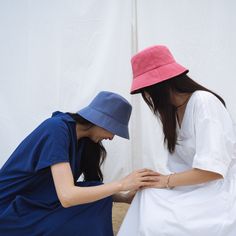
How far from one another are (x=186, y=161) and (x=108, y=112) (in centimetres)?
33

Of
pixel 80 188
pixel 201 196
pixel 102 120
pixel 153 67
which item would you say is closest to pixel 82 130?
pixel 102 120

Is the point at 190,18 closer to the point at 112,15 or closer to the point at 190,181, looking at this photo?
the point at 112,15

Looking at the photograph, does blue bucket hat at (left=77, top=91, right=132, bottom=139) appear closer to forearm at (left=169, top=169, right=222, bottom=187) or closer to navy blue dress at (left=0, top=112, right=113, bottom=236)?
navy blue dress at (left=0, top=112, right=113, bottom=236)

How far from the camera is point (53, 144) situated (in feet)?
3.27

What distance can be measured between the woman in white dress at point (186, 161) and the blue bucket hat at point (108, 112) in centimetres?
11

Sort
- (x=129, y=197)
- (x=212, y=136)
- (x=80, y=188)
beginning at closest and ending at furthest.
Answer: (x=212, y=136), (x=80, y=188), (x=129, y=197)

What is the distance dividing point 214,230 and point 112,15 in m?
1.31

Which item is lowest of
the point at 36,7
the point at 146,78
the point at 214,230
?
the point at 214,230

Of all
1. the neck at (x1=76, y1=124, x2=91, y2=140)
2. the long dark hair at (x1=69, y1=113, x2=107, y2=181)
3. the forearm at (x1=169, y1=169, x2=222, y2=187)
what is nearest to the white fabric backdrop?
the long dark hair at (x1=69, y1=113, x2=107, y2=181)

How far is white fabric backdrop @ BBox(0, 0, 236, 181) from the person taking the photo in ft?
5.75

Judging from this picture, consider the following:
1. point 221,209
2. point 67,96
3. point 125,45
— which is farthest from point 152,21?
point 221,209

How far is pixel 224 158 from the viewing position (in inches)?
35.8

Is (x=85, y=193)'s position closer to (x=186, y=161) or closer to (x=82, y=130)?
(x=82, y=130)

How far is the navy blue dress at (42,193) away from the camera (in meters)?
1.02
